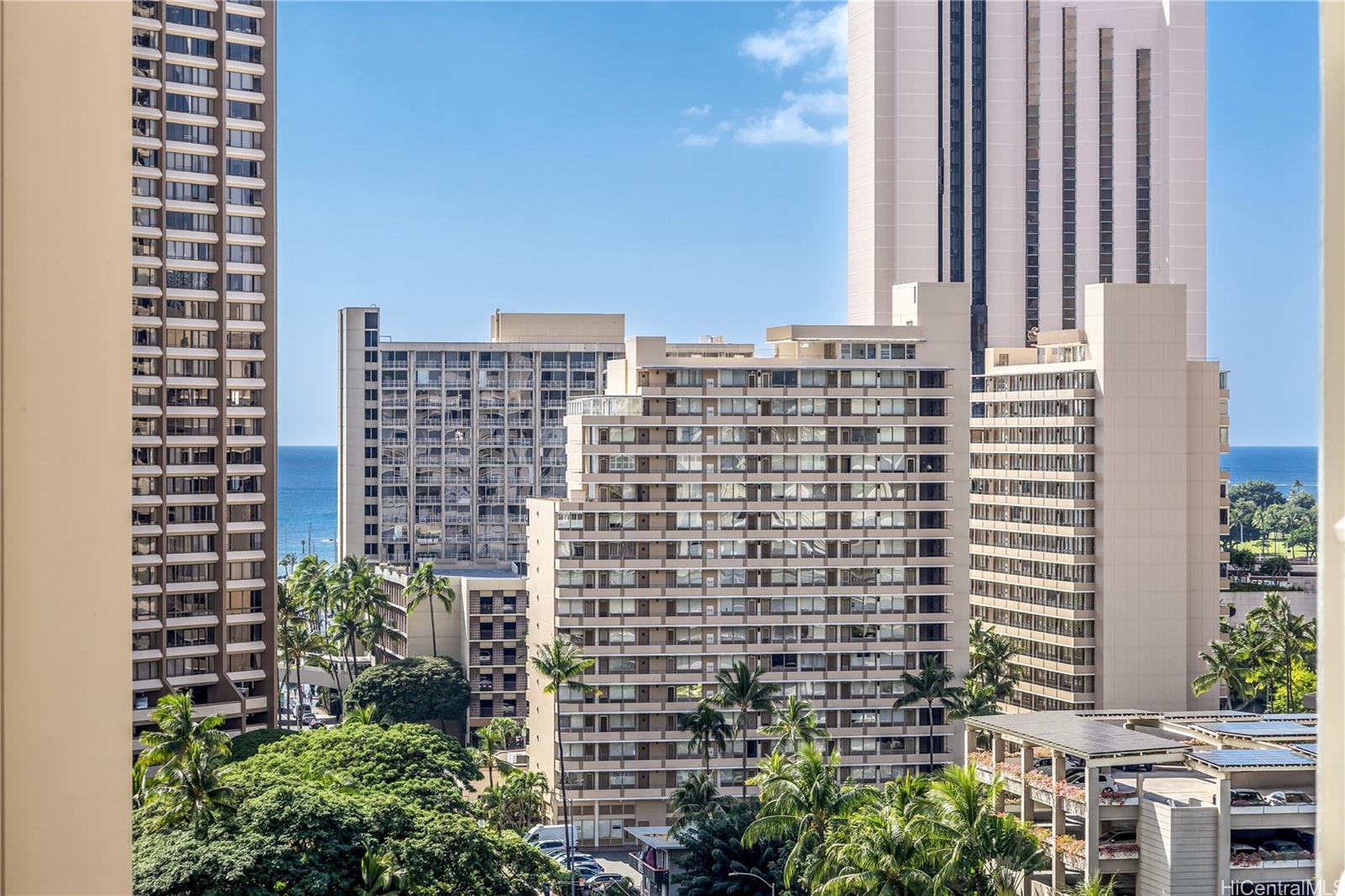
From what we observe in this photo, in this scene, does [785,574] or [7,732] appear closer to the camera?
[7,732]

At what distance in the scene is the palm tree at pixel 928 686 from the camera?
4200cm

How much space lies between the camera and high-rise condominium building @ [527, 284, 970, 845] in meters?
42.9

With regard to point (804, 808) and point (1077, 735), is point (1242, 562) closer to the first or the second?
point (1077, 735)

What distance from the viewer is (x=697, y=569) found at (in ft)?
142

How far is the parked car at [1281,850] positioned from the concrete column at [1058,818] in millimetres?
3619

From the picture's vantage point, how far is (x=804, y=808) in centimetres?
2788

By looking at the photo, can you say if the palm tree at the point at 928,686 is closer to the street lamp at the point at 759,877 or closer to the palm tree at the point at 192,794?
the street lamp at the point at 759,877

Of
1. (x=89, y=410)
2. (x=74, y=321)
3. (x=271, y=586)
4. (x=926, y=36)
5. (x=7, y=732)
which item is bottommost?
(x=271, y=586)

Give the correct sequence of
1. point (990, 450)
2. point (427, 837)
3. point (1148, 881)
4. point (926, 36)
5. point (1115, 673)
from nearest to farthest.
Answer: point (427, 837) → point (1148, 881) → point (1115, 673) → point (990, 450) → point (926, 36)

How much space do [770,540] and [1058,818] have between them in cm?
1785

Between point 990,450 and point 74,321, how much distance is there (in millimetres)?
51093

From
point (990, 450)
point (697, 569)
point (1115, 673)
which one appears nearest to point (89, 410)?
point (697, 569)

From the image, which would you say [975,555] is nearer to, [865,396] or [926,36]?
[865,396]

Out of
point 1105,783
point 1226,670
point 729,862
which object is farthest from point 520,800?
point 1226,670
